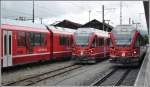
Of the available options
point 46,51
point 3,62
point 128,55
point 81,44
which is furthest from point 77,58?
point 3,62

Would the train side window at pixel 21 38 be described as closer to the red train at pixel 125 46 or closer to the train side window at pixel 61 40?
the red train at pixel 125 46

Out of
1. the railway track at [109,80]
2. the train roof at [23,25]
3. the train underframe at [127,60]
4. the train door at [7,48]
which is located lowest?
the railway track at [109,80]

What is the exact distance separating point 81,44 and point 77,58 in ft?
3.63

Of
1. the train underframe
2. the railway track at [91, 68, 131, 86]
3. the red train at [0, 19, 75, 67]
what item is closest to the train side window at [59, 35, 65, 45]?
the red train at [0, 19, 75, 67]

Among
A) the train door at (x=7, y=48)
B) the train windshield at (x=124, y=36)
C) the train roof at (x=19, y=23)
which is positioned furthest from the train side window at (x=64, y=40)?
the train door at (x=7, y=48)

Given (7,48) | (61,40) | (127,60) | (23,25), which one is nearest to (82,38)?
(61,40)

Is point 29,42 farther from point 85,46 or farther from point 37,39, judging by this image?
point 85,46

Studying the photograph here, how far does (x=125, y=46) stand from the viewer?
22.2m

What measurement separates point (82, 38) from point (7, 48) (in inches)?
348

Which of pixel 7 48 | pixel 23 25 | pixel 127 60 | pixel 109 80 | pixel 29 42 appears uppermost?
pixel 23 25

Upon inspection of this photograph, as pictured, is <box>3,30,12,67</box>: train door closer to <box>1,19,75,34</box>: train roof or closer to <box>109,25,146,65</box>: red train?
<box>1,19,75,34</box>: train roof

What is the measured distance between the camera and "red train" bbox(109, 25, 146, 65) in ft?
72.1

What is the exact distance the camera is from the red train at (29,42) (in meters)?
18.2

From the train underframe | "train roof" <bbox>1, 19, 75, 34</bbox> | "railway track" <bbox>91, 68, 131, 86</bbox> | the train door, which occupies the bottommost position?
"railway track" <bbox>91, 68, 131, 86</bbox>
